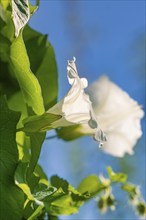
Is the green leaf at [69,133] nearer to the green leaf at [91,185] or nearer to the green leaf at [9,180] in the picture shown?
the green leaf at [91,185]

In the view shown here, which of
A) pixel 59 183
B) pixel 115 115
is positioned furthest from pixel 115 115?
pixel 59 183

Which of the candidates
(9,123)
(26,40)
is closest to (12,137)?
(9,123)

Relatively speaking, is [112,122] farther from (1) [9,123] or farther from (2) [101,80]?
(1) [9,123]

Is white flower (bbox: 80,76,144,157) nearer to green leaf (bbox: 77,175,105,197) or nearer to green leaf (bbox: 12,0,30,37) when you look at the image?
green leaf (bbox: 77,175,105,197)

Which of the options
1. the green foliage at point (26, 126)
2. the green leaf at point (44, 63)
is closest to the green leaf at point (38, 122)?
the green foliage at point (26, 126)

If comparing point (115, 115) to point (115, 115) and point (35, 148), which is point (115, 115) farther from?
point (35, 148)

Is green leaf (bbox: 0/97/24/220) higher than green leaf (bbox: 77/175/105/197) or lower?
higher

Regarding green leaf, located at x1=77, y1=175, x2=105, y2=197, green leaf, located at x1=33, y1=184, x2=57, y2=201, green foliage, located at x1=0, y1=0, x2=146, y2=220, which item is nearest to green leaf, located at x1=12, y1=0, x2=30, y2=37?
green foliage, located at x1=0, y1=0, x2=146, y2=220
